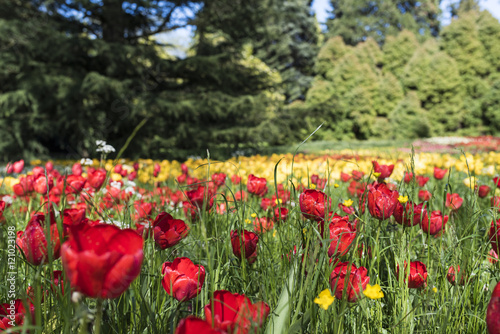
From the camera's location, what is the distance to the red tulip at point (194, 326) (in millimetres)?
372

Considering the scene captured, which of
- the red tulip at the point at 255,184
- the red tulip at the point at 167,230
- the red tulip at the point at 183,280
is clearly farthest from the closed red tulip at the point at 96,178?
the red tulip at the point at 183,280

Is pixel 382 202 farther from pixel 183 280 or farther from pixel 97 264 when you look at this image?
pixel 97 264

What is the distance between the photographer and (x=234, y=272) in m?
0.98

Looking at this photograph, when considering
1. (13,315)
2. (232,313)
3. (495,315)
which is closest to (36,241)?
(13,315)

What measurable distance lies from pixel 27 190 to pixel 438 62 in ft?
70.1

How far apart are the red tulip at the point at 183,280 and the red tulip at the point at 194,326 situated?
0.82 ft

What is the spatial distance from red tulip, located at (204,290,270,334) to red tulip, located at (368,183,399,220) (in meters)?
0.46

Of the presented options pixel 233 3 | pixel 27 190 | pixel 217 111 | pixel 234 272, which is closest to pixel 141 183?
pixel 27 190

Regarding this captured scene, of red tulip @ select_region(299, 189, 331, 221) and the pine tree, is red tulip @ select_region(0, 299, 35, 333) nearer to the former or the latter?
red tulip @ select_region(299, 189, 331, 221)

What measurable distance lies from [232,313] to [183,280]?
17cm

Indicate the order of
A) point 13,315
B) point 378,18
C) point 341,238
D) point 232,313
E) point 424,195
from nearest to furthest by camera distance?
point 232,313, point 13,315, point 341,238, point 424,195, point 378,18

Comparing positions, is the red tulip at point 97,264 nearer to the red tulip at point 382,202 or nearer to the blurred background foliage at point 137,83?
the red tulip at point 382,202

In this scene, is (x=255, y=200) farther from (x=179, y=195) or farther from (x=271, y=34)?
(x=271, y=34)

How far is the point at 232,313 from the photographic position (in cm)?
50
